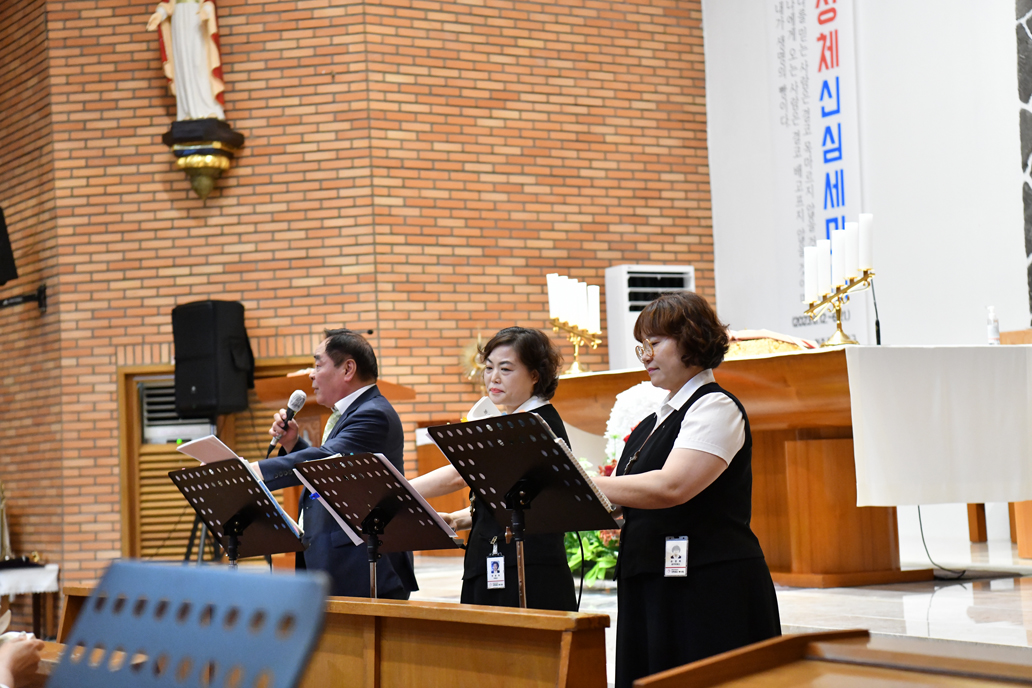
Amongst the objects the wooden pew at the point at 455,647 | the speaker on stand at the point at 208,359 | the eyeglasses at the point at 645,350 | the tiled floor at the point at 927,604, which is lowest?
the tiled floor at the point at 927,604

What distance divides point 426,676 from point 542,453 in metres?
0.59

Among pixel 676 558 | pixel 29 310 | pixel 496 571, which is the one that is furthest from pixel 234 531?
pixel 29 310

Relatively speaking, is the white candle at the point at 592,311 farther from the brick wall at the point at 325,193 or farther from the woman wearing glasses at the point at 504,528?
the woman wearing glasses at the point at 504,528

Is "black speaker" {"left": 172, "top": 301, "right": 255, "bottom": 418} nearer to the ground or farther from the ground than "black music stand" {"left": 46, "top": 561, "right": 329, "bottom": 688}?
farther from the ground

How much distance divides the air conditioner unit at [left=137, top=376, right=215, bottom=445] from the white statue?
207cm

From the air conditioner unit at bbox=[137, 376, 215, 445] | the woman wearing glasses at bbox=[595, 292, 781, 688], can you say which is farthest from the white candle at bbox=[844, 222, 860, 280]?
the air conditioner unit at bbox=[137, 376, 215, 445]

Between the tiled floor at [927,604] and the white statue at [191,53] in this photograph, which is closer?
the tiled floor at [927,604]

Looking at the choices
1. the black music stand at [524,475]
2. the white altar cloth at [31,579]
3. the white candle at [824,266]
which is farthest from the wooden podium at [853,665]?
the white altar cloth at [31,579]

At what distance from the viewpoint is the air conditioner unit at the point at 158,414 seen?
865 cm

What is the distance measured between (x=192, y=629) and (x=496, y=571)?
1728 millimetres

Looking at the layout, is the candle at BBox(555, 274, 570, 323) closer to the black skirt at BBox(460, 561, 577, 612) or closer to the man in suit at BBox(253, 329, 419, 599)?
the man in suit at BBox(253, 329, 419, 599)

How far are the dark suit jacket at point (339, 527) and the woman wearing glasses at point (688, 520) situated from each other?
1.04 m

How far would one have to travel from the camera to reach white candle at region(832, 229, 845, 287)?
519 cm

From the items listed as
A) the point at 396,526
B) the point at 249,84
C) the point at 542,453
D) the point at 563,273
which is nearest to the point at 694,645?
the point at 542,453
